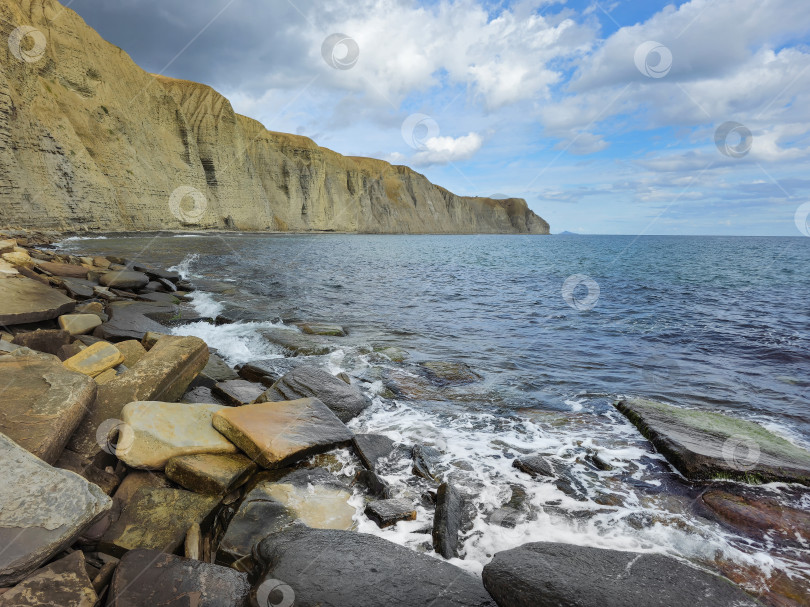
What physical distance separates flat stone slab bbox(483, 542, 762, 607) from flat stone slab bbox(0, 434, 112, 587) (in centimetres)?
250

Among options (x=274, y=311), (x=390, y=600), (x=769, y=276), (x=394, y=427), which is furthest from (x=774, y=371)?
(x=769, y=276)

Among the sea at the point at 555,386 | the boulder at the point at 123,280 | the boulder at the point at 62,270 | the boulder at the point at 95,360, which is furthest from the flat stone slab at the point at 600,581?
the boulder at the point at 62,270

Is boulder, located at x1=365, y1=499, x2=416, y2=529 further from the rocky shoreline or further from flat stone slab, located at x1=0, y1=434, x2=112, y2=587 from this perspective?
flat stone slab, located at x1=0, y1=434, x2=112, y2=587

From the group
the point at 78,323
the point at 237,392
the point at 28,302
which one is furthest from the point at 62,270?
the point at 237,392

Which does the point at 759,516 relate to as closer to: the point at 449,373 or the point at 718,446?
the point at 718,446

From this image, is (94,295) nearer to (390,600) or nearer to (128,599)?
(128,599)

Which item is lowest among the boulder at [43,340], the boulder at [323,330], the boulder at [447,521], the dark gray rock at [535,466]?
the dark gray rock at [535,466]

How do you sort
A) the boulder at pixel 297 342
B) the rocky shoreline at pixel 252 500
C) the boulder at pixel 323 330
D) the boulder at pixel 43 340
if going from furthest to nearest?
the boulder at pixel 323 330, the boulder at pixel 297 342, the boulder at pixel 43 340, the rocky shoreline at pixel 252 500

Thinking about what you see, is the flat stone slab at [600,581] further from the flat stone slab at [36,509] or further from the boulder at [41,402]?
the boulder at [41,402]

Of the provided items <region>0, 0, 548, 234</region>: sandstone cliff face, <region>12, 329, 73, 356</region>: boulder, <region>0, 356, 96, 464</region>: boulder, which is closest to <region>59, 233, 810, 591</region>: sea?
<region>0, 356, 96, 464</region>: boulder

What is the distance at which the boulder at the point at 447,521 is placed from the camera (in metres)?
3.02

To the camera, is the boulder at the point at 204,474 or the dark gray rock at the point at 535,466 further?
the dark gray rock at the point at 535,466

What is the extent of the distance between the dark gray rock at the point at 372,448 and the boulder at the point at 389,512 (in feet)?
2.22

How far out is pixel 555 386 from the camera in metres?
7.18
